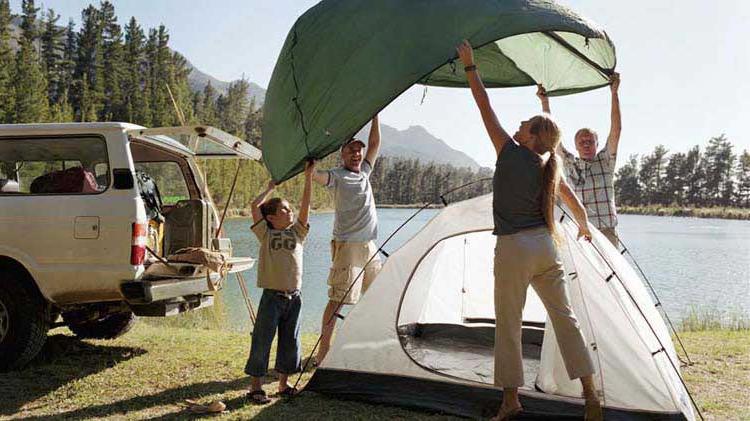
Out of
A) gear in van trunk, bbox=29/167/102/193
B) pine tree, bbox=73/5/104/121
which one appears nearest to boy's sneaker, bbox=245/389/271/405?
gear in van trunk, bbox=29/167/102/193

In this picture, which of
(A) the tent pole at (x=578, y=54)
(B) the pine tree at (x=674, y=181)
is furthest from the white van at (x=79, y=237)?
(B) the pine tree at (x=674, y=181)

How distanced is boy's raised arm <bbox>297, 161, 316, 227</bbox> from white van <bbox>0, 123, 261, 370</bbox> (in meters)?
1.17

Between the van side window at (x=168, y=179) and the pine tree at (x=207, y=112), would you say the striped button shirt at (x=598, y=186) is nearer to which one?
the van side window at (x=168, y=179)

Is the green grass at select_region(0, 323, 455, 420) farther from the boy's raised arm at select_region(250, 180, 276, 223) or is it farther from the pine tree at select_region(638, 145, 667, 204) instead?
the pine tree at select_region(638, 145, 667, 204)

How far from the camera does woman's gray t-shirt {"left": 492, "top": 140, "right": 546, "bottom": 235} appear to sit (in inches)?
154

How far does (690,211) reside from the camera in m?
88.1

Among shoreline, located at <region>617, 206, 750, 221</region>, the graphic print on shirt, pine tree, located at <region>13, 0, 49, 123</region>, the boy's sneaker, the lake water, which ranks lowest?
the lake water

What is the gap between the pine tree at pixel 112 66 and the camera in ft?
210

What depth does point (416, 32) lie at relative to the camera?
4.00 metres

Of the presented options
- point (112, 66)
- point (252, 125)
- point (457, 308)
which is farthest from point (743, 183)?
point (457, 308)

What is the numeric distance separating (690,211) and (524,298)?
93771 millimetres

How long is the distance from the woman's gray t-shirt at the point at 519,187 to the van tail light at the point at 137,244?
2773mm

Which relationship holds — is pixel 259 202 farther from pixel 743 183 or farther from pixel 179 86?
pixel 743 183

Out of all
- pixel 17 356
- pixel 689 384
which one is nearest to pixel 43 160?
pixel 17 356
